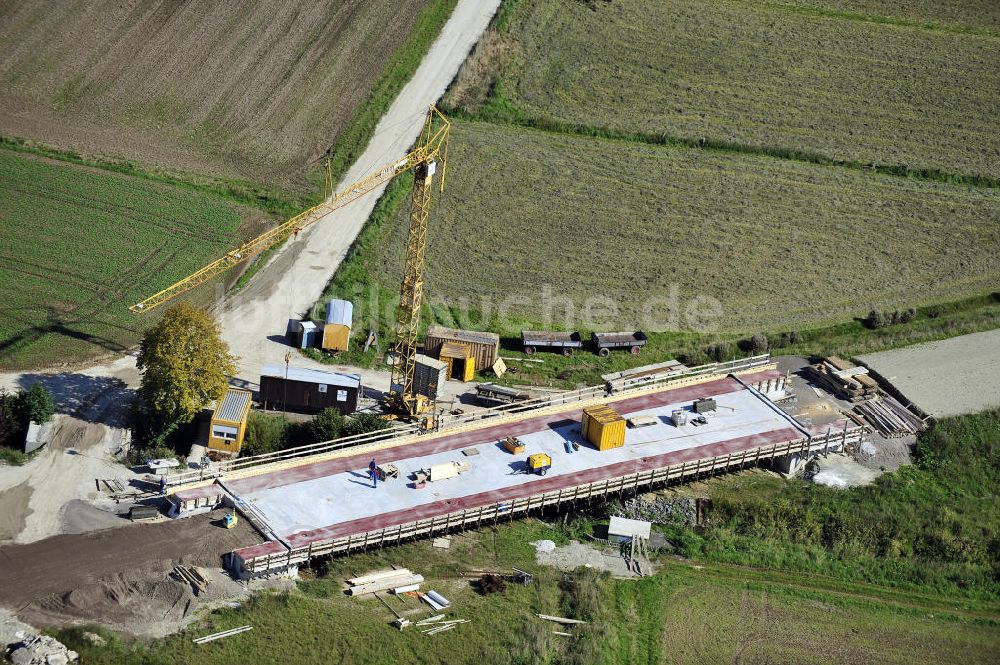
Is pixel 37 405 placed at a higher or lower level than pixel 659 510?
higher

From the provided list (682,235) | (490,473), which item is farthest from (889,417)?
(490,473)

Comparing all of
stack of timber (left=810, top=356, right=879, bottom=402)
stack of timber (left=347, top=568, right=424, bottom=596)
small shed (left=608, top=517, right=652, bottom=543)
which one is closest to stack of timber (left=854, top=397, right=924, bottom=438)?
stack of timber (left=810, top=356, right=879, bottom=402)

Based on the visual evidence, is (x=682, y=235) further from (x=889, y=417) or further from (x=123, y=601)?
(x=123, y=601)

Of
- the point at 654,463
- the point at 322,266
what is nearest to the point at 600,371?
the point at 654,463

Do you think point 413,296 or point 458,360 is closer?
point 413,296

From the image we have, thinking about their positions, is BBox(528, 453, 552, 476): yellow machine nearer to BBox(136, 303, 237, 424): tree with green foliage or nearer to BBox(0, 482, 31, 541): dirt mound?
BBox(136, 303, 237, 424): tree with green foliage

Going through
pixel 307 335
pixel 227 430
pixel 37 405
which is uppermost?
pixel 307 335
